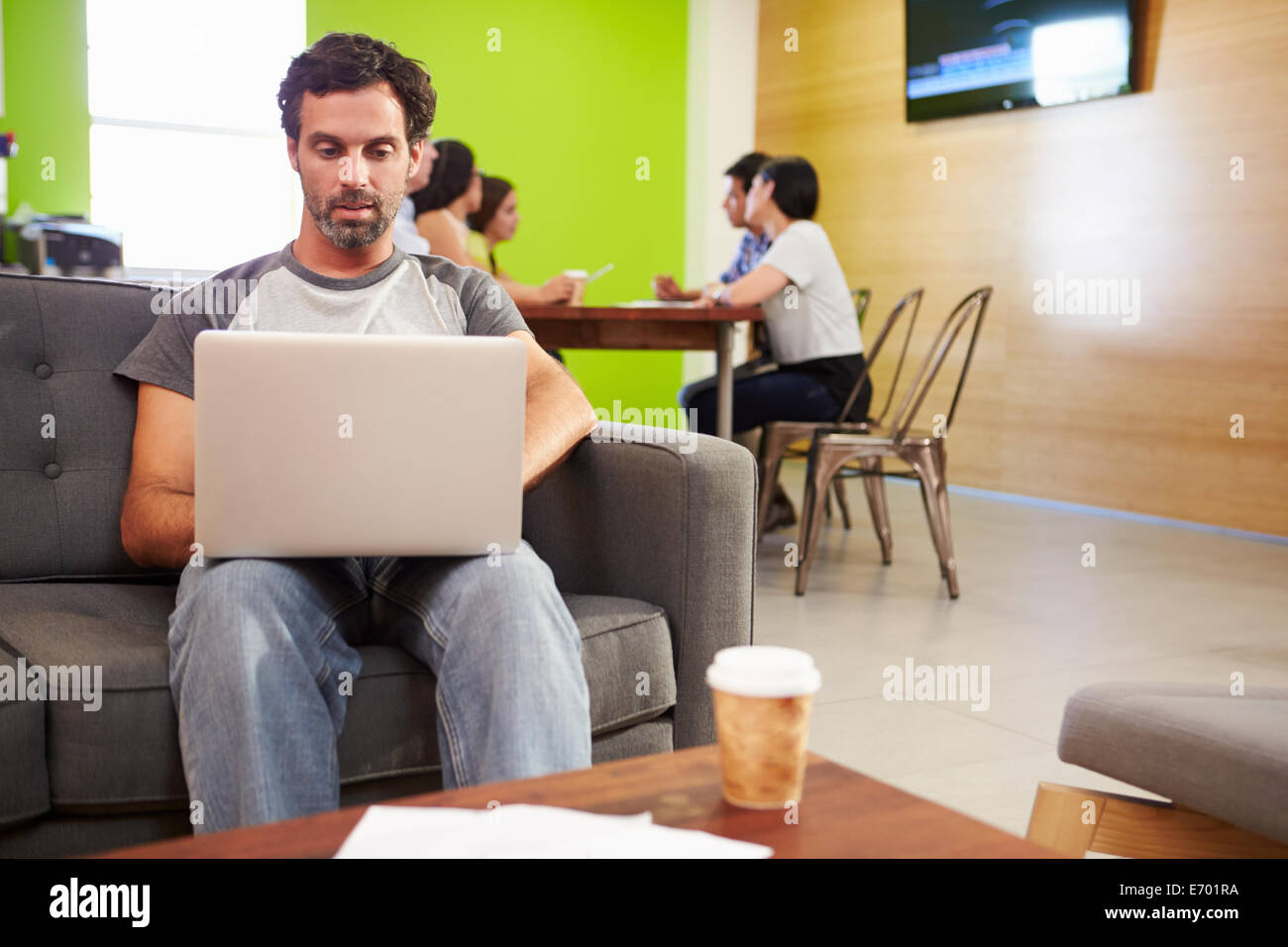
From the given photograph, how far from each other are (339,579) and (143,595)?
35 cm

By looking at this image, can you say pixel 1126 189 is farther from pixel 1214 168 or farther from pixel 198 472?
pixel 198 472

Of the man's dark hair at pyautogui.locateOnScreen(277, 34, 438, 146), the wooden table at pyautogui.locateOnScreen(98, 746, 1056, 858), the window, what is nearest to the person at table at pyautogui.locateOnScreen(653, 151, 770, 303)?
the window

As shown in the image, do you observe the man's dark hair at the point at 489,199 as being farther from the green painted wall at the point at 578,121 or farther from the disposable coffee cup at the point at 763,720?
→ the disposable coffee cup at the point at 763,720

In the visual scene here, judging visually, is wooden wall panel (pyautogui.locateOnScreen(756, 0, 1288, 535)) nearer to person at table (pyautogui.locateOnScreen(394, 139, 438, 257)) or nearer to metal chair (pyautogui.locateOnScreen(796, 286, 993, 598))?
metal chair (pyautogui.locateOnScreen(796, 286, 993, 598))

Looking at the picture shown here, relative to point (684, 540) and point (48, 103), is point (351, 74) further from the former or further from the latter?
point (48, 103)

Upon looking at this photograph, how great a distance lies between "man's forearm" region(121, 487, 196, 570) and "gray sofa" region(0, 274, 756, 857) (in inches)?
3.0

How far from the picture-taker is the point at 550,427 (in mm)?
1596

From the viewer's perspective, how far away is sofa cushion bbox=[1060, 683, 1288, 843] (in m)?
1.11

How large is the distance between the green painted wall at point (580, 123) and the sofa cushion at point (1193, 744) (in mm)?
5245

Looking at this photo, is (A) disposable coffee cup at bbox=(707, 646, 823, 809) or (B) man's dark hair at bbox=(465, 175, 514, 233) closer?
(A) disposable coffee cup at bbox=(707, 646, 823, 809)

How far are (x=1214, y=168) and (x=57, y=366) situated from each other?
3.96 meters

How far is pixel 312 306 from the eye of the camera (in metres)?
1.66

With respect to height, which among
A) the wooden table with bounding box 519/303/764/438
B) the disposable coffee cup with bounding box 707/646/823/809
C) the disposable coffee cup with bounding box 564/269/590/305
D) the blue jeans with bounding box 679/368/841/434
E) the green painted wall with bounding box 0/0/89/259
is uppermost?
the green painted wall with bounding box 0/0/89/259

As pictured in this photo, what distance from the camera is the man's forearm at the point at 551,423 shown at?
1555 millimetres
